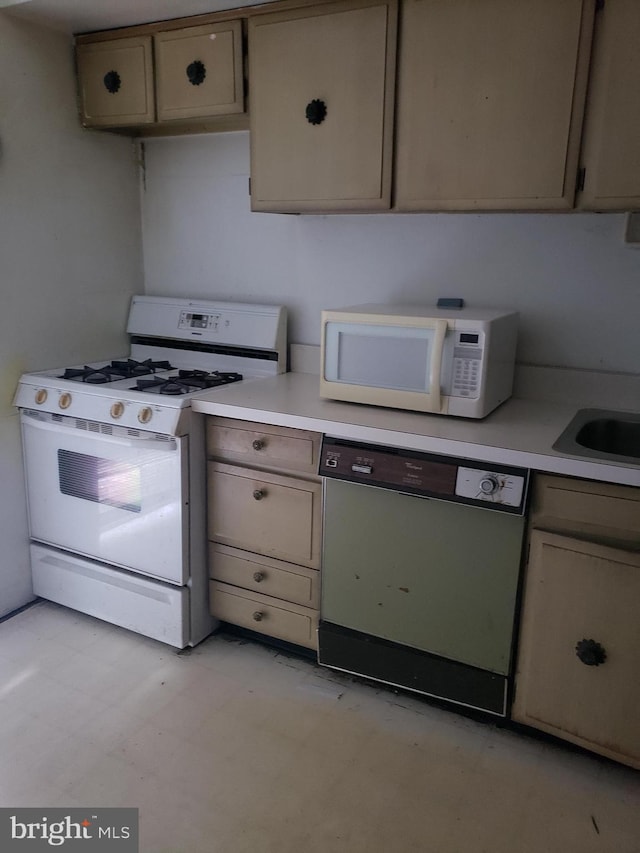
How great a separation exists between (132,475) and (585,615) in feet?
4.75

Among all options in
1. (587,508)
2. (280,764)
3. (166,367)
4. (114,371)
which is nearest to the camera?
(587,508)

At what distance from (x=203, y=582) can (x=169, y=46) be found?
188 centimetres

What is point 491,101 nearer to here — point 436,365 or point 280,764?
point 436,365

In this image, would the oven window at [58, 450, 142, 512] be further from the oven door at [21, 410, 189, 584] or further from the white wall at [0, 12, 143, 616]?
the white wall at [0, 12, 143, 616]

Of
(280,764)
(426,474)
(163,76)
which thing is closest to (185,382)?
(426,474)

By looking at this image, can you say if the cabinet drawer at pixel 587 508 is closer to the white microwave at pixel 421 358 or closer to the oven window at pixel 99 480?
the white microwave at pixel 421 358

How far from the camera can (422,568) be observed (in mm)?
1853

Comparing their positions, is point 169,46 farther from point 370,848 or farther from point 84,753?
point 370,848

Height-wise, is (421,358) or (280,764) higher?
(421,358)

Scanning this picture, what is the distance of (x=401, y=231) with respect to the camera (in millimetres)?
2336

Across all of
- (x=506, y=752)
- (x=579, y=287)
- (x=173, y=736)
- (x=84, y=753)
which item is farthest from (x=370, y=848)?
(x=579, y=287)

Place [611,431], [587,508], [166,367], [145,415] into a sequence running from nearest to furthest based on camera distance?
1. [587,508]
2. [611,431]
3. [145,415]
4. [166,367]

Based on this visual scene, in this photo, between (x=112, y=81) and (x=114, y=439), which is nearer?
(x=114, y=439)

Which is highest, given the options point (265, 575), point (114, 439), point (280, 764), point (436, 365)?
point (436, 365)
